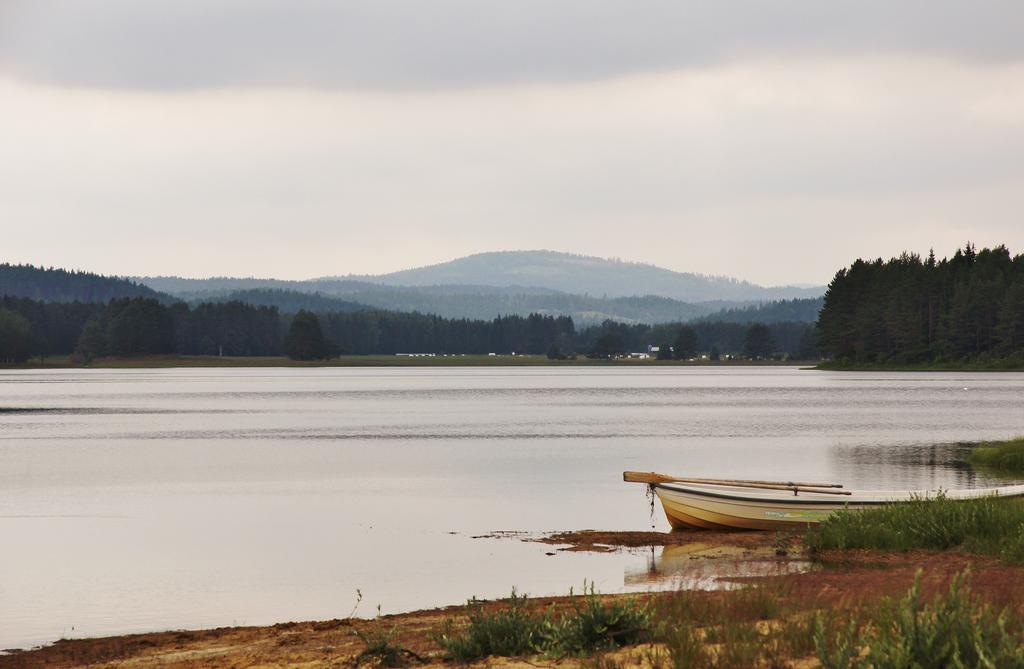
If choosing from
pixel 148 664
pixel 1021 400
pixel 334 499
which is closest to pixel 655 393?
pixel 1021 400

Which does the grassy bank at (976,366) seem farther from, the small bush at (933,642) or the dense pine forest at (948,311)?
the small bush at (933,642)

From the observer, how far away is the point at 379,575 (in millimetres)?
26938

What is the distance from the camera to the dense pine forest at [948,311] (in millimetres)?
168625

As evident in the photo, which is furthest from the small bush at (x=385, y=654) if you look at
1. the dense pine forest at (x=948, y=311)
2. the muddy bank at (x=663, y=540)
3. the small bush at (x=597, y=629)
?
the dense pine forest at (x=948, y=311)

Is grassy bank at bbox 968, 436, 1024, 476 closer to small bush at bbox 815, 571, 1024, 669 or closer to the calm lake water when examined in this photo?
the calm lake water

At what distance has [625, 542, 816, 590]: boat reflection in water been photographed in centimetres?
2359

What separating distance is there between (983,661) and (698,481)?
2159 centimetres

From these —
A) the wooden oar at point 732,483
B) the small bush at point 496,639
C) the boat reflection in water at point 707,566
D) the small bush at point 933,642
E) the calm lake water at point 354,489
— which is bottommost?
the calm lake water at point 354,489

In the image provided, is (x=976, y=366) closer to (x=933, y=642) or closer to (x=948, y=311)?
(x=948, y=311)

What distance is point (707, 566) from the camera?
85.6 feet

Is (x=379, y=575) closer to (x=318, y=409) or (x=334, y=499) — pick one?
(x=334, y=499)

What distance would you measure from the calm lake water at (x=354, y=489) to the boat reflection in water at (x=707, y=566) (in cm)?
28

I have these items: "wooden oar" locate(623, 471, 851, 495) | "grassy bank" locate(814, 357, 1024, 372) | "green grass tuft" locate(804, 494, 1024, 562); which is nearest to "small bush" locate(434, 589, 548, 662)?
"green grass tuft" locate(804, 494, 1024, 562)

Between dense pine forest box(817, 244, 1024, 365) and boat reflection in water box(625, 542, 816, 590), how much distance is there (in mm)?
146678
